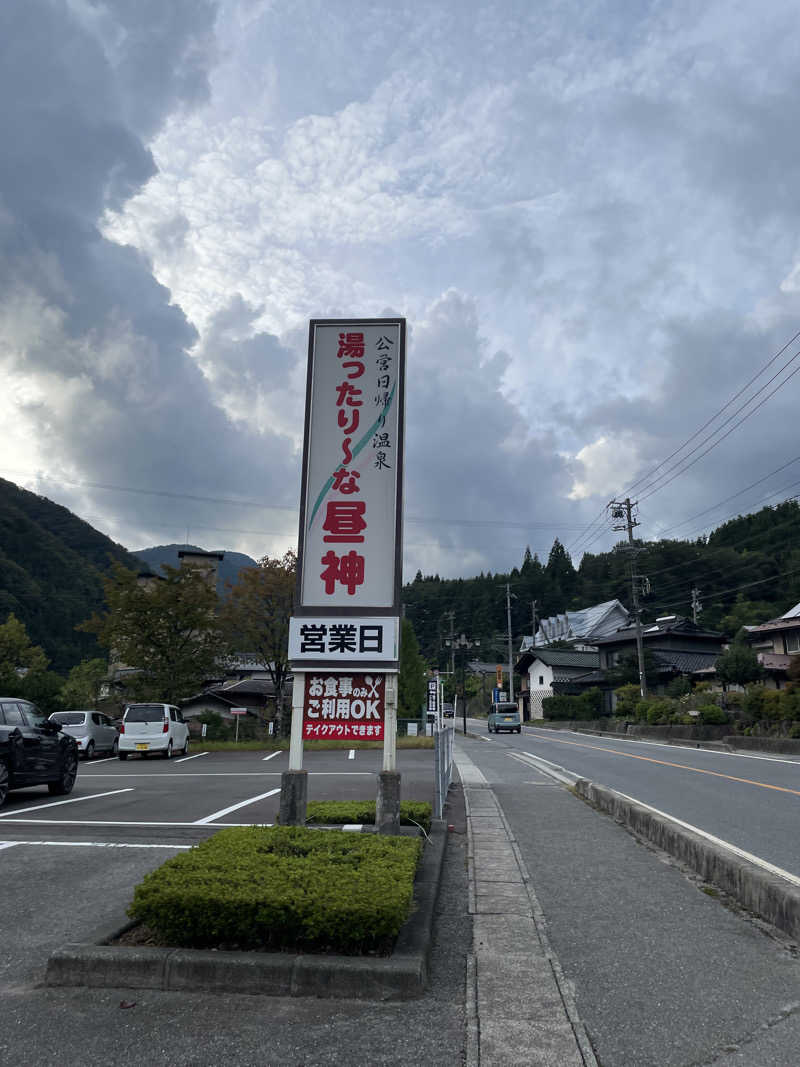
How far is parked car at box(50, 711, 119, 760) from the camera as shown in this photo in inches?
901

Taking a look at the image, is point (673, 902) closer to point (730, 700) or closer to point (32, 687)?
point (32, 687)

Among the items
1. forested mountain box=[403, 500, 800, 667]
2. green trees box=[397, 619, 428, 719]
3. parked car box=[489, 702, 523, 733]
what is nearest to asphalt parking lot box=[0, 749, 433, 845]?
green trees box=[397, 619, 428, 719]

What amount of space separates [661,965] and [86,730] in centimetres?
2224

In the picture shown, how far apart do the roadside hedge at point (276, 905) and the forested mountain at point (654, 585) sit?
141 feet

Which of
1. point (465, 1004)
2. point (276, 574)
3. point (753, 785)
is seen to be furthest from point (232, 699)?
point (465, 1004)

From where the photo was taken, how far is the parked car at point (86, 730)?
2289 cm

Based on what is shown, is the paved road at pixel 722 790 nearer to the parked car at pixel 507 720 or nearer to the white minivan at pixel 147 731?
the white minivan at pixel 147 731

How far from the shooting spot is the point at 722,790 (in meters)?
13.0

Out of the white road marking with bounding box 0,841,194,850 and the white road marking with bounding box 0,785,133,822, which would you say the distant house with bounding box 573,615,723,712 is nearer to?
the white road marking with bounding box 0,785,133,822

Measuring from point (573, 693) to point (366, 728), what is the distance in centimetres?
5850

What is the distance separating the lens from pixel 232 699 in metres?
48.4

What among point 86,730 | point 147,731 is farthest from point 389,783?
point 86,730

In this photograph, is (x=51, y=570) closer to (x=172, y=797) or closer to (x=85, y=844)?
(x=172, y=797)

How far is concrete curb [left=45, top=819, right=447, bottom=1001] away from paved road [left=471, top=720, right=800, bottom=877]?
467cm
